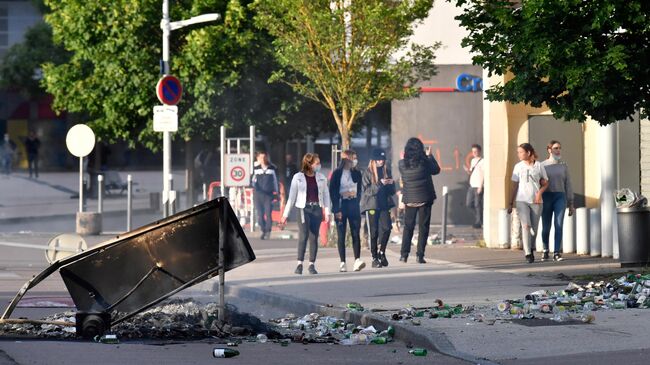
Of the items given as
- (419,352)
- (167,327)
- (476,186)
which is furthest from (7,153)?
(419,352)

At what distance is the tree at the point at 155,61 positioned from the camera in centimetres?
3394

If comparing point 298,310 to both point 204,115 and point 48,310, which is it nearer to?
point 48,310

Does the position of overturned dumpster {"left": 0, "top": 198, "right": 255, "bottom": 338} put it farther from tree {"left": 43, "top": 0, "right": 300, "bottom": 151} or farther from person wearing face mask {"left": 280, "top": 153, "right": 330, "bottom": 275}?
tree {"left": 43, "top": 0, "right": 300, "bottom": 151}

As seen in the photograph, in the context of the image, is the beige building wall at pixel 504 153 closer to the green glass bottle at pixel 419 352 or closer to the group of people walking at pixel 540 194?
the group of people walking at pixel 540 194

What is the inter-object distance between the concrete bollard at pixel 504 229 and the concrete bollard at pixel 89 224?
357 inches

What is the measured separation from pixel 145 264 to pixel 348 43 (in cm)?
1227

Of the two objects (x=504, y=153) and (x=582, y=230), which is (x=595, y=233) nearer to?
(x=582, y=230)

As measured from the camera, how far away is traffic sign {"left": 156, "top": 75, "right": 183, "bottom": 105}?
81.3ft

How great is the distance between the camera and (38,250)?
24250 millimetres

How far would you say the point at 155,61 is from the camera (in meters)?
34.9

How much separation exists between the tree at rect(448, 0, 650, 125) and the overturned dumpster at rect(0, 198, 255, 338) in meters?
4.51

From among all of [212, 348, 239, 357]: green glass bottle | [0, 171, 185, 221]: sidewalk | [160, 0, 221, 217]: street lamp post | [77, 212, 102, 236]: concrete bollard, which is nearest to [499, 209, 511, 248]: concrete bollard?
[160, 0, 221, 217]: street lamp post

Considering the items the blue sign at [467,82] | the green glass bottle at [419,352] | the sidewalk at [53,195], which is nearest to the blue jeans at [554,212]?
the green glass bottle at [419,352]

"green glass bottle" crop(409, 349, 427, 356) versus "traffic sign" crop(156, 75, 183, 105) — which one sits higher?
"traffic sign" crop(156, 75, 183, 105)
